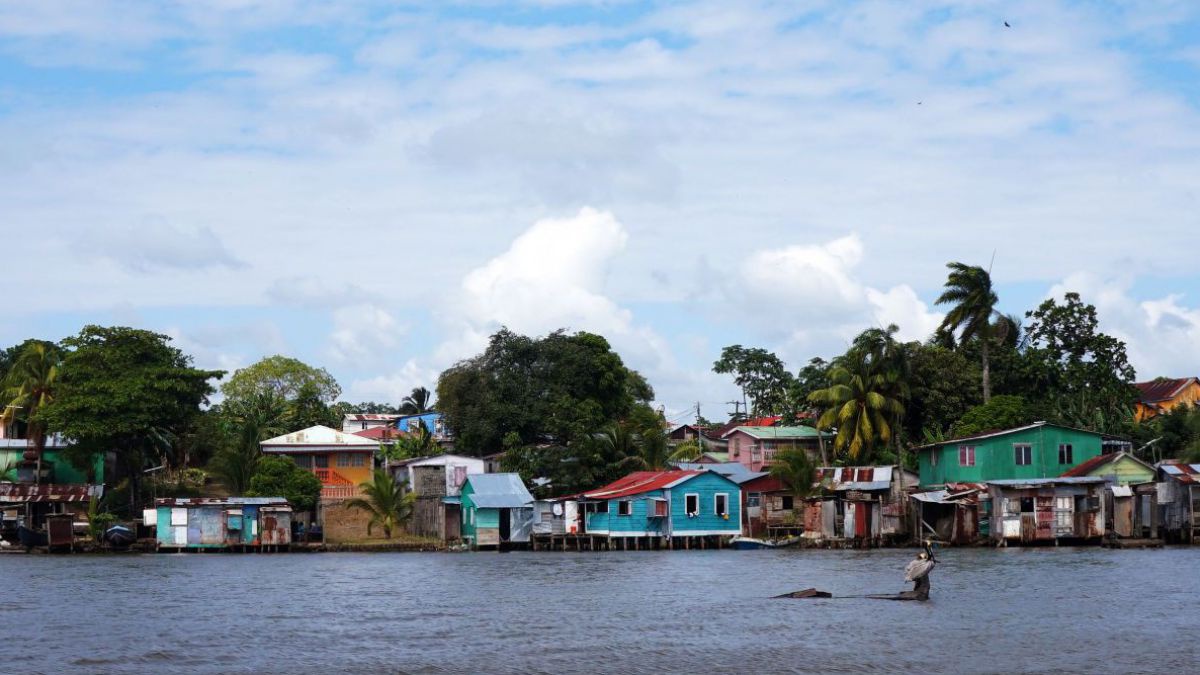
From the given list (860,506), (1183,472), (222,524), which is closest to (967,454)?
(860,506)

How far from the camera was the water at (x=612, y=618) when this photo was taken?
26.2 m

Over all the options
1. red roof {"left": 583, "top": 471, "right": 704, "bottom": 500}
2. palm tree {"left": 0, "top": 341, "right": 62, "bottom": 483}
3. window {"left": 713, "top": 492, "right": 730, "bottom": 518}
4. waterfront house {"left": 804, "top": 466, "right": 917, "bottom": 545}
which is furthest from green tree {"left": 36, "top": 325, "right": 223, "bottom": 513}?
waterfront house {"left": 804, "top": 466, "right": 917, "bottom": 545}

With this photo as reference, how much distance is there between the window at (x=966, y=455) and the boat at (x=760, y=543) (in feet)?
29.7

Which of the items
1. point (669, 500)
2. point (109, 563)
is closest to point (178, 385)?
point (109, 563)

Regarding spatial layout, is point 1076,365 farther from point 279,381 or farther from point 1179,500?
point 279,381

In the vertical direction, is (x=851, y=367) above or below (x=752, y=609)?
above

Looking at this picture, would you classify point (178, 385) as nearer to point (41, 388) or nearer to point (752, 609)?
point (41, 388)

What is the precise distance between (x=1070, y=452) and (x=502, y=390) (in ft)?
104

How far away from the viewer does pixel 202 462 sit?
270 ft

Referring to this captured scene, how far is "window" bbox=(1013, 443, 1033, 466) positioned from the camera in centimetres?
6309

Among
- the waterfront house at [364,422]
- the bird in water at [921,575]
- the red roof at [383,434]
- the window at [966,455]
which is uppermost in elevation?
the waterfront house at [364,422]

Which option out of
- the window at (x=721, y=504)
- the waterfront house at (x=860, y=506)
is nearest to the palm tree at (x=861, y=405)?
the waterfront house at (x=860, y=506)

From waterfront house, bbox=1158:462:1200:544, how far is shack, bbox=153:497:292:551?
131ft

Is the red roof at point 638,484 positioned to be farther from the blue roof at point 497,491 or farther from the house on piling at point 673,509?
the blue roof at point 497,491
